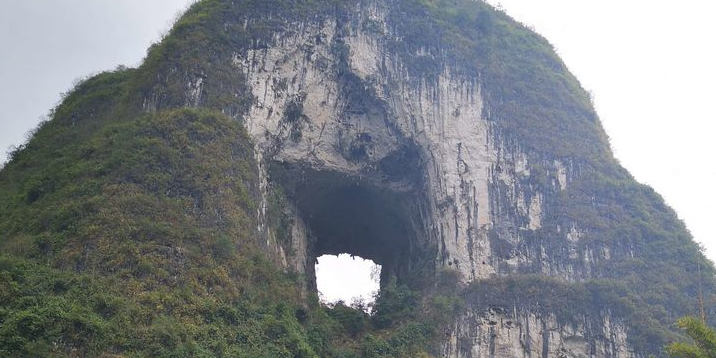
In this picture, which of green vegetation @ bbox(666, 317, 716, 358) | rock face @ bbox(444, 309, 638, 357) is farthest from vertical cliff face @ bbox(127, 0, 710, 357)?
green vegetation @ bbox(666, 317, 716, 358)

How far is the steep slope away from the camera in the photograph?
21484 millimetres

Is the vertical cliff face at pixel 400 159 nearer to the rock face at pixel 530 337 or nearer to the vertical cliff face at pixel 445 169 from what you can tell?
the vertical cliff face at pixel 445 169

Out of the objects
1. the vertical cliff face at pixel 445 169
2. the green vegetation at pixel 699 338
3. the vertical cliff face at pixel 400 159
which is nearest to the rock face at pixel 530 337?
the vertical cliff face at pixel 445 169

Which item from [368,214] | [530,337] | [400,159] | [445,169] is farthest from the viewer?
[368,214]

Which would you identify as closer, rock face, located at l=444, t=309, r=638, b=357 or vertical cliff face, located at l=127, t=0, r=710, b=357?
rock face, located at l=444, t=309, r=638, b=357

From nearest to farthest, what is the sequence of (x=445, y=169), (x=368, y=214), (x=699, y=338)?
(x=699, y=338)
(x=445, y=169)
(x=368, y=214)

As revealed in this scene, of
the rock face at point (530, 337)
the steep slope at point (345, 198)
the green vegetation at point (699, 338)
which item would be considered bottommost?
the green vegetation at point (699, 338)

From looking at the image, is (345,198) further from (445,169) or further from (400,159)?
(445,169)

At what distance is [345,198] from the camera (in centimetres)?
2912

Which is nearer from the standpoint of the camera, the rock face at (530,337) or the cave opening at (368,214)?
the rock face at (530,337)

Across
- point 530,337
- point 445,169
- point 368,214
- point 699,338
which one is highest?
point 445,169

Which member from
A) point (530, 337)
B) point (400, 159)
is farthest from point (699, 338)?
point (400, 159)

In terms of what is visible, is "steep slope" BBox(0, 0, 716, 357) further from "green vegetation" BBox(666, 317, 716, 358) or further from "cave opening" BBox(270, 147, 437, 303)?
"green vegetation" BBox(666, 317, 716, 358)

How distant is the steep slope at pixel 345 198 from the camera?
70.5 feet
